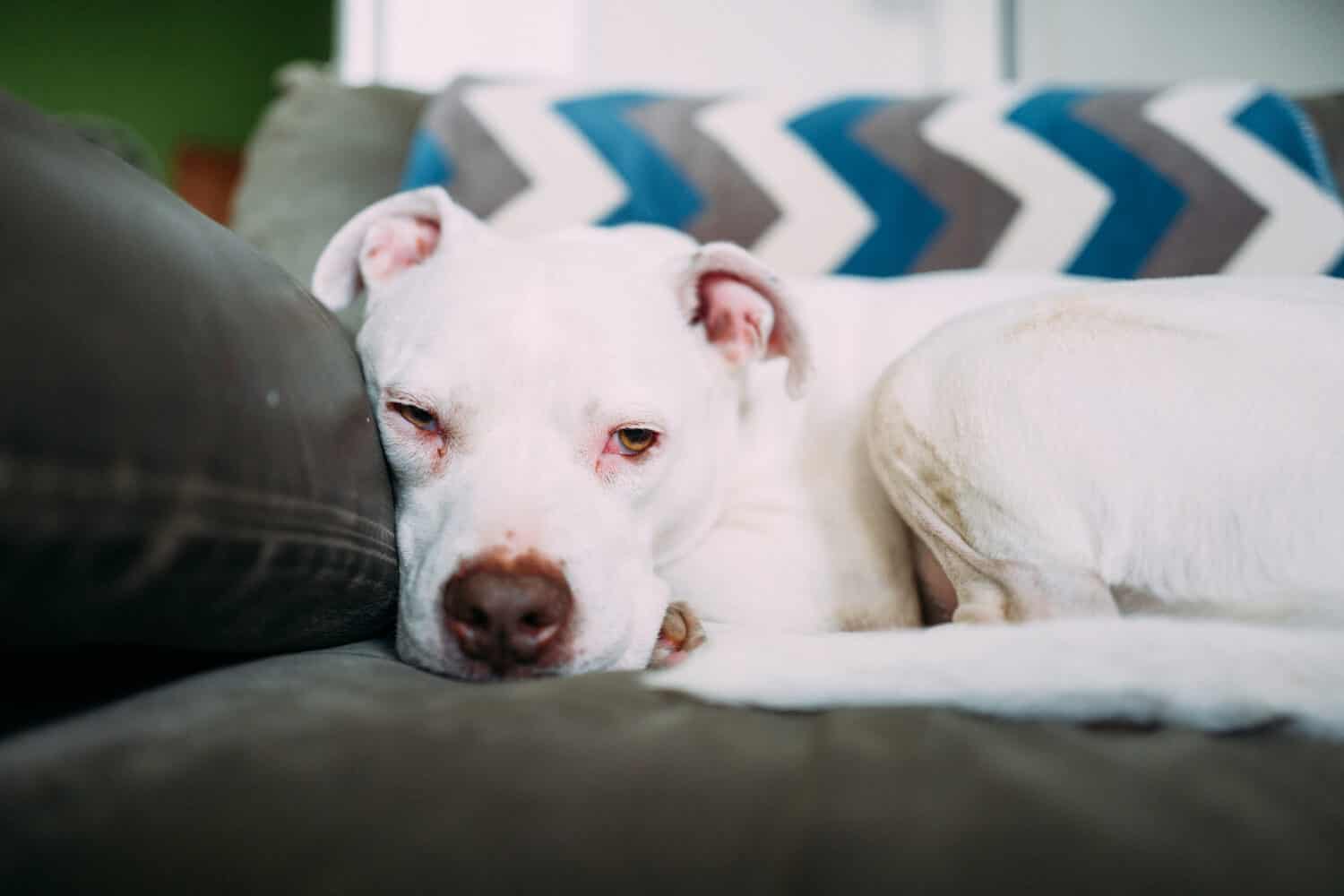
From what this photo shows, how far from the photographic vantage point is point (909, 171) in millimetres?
1974

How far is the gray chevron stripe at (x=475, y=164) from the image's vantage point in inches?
77.4

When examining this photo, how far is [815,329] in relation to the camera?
1486 mm

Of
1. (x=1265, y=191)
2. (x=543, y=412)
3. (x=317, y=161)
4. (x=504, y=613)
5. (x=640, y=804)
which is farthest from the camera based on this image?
(x=317, y=161)

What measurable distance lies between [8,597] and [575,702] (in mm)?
393

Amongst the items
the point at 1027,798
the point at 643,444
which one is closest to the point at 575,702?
the point at 1027,798

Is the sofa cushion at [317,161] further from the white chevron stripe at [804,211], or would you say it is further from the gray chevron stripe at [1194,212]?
the gray chevron stripe at [1194,212]

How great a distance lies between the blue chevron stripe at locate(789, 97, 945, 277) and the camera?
6.44 ft

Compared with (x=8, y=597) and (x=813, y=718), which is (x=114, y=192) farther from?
(x=813, y=718)

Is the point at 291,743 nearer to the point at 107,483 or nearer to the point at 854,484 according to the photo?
the point at 107,483

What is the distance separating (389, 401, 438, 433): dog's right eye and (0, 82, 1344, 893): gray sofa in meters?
0.30

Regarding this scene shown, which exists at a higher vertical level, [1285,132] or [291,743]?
[1285,132]

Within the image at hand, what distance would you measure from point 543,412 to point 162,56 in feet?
26.0

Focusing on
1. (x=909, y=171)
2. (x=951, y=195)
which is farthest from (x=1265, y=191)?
(x=909, y=171)

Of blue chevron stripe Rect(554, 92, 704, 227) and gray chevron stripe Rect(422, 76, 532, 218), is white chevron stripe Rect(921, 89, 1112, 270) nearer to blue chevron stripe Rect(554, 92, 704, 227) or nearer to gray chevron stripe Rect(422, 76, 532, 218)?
blue chevron stripe Rect(554, 92, 704, 227)
